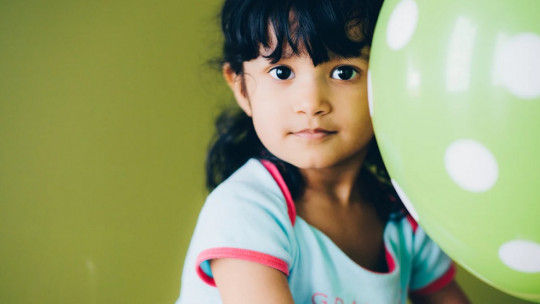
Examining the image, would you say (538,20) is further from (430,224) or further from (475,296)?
(475,296)

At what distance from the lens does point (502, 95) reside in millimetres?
374

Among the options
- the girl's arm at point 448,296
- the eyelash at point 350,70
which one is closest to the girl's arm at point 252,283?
the eyelash at point 350,70

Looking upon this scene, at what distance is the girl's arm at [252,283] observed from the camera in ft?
1.94

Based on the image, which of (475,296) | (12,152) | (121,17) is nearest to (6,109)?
(12,152)

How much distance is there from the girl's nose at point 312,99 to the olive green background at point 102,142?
351mm

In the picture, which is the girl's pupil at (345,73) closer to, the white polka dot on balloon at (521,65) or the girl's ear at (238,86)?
the girl's ear at (238,86)

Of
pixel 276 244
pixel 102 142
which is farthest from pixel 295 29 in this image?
pixel 102 142

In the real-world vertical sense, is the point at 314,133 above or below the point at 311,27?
below

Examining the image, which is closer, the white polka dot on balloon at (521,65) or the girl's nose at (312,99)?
the white polka dot on balloon at (521,65)

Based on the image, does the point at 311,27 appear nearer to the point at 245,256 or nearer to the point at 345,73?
the point at 345,73

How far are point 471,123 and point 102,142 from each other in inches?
24.9

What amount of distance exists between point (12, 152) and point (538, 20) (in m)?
0.71

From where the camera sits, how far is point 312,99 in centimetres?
60

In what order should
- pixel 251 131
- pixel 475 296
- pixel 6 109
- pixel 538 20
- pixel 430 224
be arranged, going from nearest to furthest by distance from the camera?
pixel 538 20
pixel 430 224
pixel 6 109
pixel 251 131
pixel 475 296
